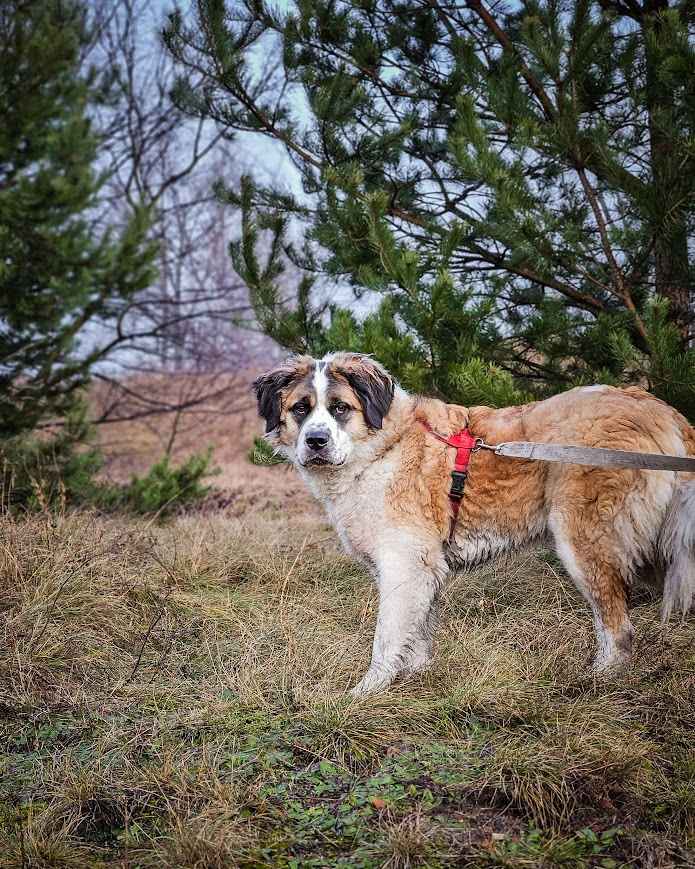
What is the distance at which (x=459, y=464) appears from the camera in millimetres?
3766

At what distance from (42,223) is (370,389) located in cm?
663

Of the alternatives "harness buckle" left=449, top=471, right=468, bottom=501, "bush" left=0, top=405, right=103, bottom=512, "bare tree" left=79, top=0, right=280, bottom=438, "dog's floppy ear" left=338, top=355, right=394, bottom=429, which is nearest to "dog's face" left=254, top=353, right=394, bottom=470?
"dog's floppy ear" left=338, top=355, right=394, bottom=429

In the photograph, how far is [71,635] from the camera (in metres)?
3.91

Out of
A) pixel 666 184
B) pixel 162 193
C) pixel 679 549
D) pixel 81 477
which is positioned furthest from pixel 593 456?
pixel 162 193

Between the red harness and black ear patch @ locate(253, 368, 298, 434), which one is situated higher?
black ear patch @ locate(253, 368, 298, 434)

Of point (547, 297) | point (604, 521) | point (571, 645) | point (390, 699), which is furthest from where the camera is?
point (547, 297)

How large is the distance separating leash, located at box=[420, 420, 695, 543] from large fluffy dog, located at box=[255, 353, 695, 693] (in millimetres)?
51

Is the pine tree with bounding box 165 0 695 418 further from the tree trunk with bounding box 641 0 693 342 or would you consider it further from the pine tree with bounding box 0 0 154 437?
the pine tree with bounding box 0 0 154 437

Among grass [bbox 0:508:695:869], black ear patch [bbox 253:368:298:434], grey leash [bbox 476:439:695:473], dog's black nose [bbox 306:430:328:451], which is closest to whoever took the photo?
grass [bbox 0:508:695:869]

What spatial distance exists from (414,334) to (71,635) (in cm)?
282

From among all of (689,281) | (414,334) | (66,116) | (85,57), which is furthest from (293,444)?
(85,57)

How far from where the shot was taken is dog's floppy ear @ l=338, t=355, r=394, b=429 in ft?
12.7

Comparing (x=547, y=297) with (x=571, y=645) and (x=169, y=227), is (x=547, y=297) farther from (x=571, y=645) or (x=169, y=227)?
(x=169, y=227)

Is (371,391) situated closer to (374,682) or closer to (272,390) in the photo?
(272,390)
